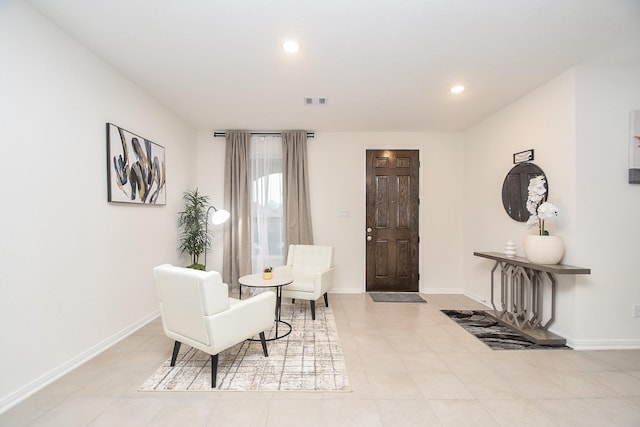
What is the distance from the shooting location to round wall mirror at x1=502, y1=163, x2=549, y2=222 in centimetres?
323

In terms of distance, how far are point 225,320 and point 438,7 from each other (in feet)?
8.81

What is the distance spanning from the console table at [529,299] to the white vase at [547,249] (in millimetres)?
57

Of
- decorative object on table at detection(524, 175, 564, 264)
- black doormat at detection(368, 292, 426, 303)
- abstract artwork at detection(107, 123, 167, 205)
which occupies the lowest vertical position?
black doormat at detection(368, 292, 426, 303)

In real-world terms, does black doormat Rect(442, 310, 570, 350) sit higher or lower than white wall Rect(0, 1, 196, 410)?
lower

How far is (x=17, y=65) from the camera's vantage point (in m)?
1.88

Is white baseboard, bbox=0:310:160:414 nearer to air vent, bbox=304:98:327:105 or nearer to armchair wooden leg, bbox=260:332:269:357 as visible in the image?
armchair wooden leg, bbox=260:332:269:357

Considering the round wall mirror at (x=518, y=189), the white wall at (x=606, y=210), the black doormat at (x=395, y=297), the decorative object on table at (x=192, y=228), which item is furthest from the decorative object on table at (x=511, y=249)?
the decorative object on table at (x=192, y=228)

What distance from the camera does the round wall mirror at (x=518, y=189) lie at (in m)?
3.23

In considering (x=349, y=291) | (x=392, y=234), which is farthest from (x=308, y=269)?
(x=392, y=234)

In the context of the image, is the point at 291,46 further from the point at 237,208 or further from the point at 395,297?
the point at 395,297

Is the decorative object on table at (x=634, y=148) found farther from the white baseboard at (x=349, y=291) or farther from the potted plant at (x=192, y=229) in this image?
the potted plant at (x=192, y=229)

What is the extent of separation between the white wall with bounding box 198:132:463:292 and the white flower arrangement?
177cm

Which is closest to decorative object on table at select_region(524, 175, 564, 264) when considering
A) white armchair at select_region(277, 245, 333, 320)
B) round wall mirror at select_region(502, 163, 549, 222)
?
round wall mirror at select_region(502, 163, 549, 222)

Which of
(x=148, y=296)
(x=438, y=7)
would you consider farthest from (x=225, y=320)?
(x=438, y=7)
